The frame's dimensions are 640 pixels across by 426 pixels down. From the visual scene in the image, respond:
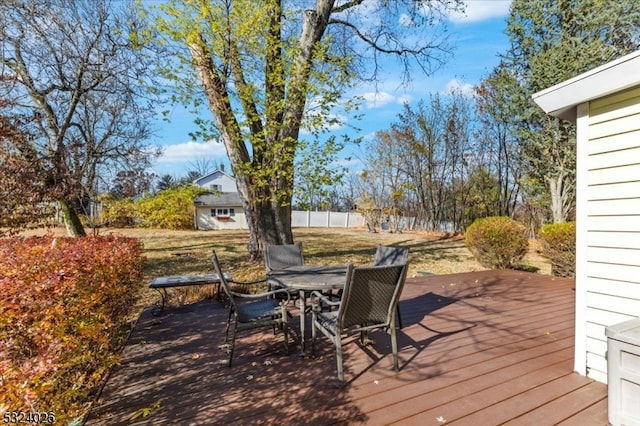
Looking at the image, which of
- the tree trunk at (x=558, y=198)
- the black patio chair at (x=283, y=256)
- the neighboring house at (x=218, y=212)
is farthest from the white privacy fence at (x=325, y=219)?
the black patio chair at (x=283, y=256)

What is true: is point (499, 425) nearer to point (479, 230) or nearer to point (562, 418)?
point (562, 418)

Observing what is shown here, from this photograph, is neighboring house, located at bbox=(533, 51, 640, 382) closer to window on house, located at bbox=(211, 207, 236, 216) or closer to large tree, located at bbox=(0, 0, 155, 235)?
large tree, located at bbox=(0, 0, 155, 235)

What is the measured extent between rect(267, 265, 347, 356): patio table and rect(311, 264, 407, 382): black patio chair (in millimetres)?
379

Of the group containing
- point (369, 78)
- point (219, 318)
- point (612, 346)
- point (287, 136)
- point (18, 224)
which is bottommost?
point (219, 318)

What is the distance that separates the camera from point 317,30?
7441mm

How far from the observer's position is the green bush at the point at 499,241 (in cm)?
727

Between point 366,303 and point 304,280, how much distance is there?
0.99 meters

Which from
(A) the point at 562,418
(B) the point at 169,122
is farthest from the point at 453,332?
(B) the point at 169,122

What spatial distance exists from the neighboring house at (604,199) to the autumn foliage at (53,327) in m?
3.51

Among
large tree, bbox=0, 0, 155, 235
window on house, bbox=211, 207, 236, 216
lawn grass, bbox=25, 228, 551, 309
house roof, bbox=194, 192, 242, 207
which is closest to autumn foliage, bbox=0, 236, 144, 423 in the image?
lawn grass, bbox=25, 228, 551, 309

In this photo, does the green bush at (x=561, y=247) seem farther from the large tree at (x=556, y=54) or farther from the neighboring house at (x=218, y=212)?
the neighboring house at (x=218, y=212)

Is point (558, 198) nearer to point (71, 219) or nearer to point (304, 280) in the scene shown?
point (304, 280)

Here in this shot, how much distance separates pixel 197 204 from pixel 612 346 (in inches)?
897

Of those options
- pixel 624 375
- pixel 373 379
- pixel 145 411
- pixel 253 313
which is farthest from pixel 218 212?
pixel 624 375
